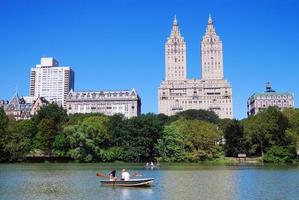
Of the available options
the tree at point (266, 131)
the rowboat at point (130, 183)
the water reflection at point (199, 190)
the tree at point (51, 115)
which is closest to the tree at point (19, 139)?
the tree at point (51, 115)

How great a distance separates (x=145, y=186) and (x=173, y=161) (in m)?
50.2

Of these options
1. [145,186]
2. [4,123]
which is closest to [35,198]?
[145,186]

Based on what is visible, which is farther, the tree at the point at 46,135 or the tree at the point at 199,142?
the tree at the point at 199,142

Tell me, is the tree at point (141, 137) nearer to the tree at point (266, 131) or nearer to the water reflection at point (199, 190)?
the tree at point (266, 131)

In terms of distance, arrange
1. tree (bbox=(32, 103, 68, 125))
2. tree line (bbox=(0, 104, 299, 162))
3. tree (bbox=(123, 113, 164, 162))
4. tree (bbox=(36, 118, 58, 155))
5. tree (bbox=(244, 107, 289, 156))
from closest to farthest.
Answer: tree line (bbox=(0, 104, 299, 162)) → tree (bbox=(123, 113, 164, 162)) → tree (bbox=(244, 107, 289, 156)) → tree (bbox=(36, 118, 58, 155)) → tree (bbox=(32, 103, 68, 125))

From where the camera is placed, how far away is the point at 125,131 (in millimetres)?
86750

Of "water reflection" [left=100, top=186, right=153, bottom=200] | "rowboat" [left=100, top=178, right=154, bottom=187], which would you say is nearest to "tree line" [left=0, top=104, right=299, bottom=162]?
"rowboat" [left=100, top=178, right=154, bottom=187]

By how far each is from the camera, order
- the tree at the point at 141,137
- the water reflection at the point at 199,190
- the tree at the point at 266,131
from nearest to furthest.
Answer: the water reflection at the point at 199,190 < the tree at the point at 141,137 < the tree at the point at 266,131

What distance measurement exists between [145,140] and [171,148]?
18.0ft

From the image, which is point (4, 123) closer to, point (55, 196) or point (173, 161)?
point (173, 161)

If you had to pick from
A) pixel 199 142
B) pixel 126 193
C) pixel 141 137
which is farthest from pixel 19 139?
pixel 126 193

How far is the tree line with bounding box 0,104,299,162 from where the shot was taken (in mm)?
81938

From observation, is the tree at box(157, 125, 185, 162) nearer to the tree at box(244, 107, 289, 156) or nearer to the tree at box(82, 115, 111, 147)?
the tree at box(82, 115, 111, 147)

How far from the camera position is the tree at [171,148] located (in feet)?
281
